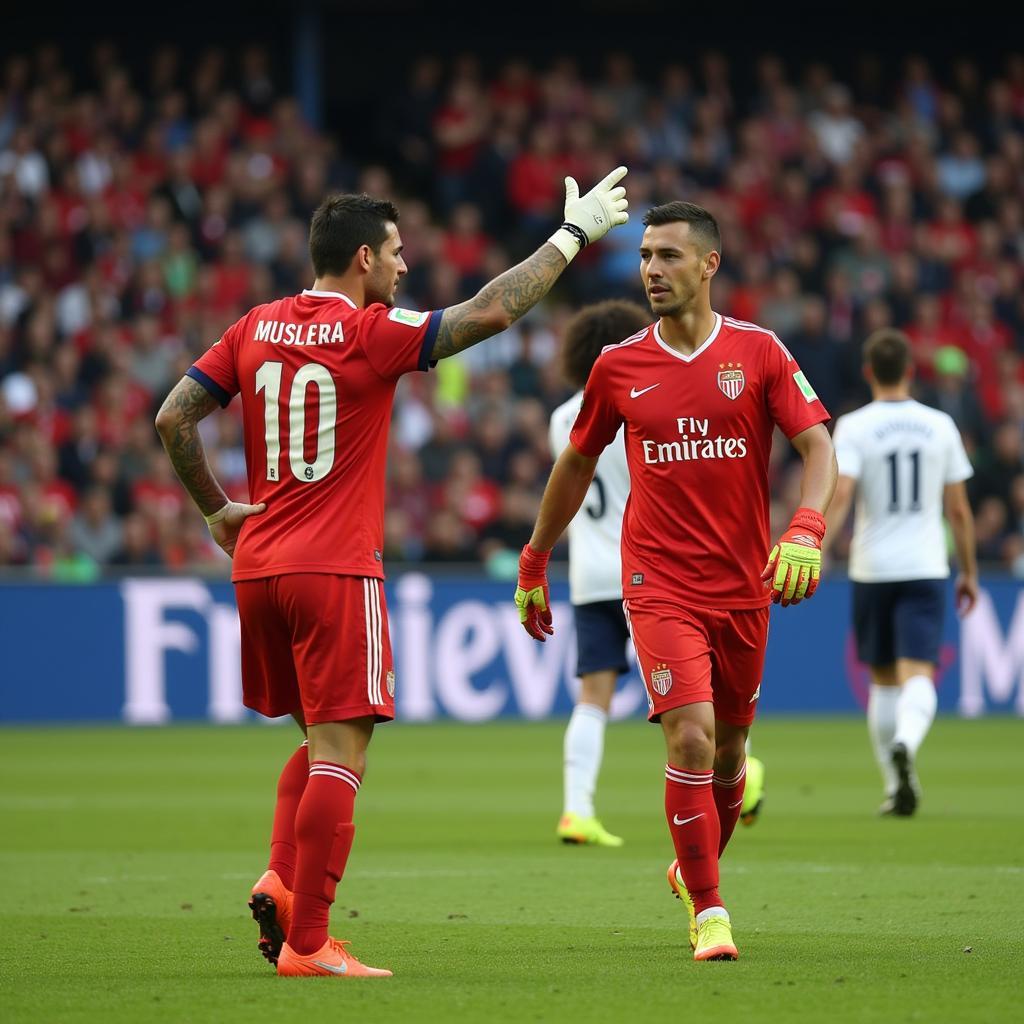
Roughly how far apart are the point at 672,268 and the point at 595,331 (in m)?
3.48

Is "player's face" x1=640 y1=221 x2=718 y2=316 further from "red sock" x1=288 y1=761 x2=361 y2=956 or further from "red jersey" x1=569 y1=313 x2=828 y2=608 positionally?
"red sock" x1=288 y1=761 x2=361 y2=956

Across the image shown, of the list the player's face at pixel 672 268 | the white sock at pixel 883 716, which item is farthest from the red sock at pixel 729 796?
the white sock at pixel 883 716

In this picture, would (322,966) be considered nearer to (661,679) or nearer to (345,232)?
(661,679)

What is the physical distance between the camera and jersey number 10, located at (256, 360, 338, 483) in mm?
6504

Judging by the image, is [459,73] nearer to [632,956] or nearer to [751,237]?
[751,237]

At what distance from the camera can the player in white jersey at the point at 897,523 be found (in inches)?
460

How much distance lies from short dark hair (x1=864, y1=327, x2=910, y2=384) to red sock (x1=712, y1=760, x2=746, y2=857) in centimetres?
479

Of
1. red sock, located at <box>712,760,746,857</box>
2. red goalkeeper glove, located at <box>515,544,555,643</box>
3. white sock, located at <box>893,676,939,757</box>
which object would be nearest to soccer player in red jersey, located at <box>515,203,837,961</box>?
red sock, located at <box>712,760,746,857</box>

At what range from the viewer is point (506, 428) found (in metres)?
21.7

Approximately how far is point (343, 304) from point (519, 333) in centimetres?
1666

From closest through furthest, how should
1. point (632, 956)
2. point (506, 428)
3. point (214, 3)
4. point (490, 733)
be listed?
point (632, 956)
point (490, 733)
point (506, 428)
point (214, 3)

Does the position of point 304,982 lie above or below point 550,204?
below

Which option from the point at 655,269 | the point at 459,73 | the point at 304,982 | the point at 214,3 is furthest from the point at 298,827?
the point at 214,3

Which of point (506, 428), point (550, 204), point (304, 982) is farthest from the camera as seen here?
point (550, 204)
